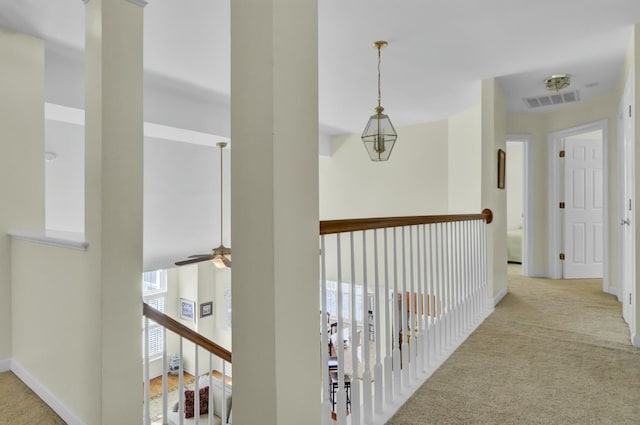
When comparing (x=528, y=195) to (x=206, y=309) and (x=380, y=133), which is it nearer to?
(x=380, y=133)

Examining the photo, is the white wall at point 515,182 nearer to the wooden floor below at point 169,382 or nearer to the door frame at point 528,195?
the door frame at point 528,195

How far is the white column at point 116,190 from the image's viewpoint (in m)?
1.92

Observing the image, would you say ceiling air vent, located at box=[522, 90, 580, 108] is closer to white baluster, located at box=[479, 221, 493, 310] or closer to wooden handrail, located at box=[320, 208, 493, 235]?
white baluster, located at box=[479, 221, 493, 310]

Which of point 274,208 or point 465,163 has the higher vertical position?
point 465,163

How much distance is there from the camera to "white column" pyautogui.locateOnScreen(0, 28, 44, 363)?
269cm

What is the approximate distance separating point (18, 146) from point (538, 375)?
3.75 metres

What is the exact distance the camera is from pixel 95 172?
195 cm

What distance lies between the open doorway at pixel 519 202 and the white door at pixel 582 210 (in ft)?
1.51

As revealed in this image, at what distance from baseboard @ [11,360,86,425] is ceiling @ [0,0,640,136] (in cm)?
224

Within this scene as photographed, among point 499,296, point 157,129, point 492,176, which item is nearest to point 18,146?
point 157,129

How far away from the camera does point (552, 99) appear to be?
4.61 meters

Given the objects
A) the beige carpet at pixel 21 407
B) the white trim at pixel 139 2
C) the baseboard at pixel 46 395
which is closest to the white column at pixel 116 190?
the white trim at pixel 139 2

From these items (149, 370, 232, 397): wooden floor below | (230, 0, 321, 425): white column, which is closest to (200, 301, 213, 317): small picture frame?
(149, 370, 232, 397): wooden floor below

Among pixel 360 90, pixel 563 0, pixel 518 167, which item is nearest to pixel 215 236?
pixel 360 90
